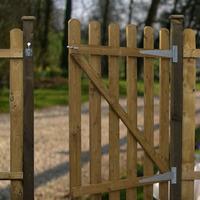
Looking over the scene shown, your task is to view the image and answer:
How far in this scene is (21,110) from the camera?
222 inches

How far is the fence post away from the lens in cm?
554

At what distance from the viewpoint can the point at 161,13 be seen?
42250 millimetres

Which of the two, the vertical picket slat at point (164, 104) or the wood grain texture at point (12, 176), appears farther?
the vertical picket slat at point (164, 104)

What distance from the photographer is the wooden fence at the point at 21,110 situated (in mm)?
5551

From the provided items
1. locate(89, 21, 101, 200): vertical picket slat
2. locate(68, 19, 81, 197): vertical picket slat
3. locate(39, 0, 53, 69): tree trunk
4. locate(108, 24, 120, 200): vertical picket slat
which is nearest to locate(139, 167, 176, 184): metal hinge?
locate(108, 24, 120, 200): vertical picket slat

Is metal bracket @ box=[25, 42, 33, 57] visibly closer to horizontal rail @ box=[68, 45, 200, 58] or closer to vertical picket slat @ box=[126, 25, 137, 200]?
horizontal rail @ box=[68, 45, 200, 58]

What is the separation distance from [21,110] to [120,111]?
37.7 inches

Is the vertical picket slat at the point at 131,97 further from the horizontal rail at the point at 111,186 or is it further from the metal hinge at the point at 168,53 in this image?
the metal hinge at the point at 168,53

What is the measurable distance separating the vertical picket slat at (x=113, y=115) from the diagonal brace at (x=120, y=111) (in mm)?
59

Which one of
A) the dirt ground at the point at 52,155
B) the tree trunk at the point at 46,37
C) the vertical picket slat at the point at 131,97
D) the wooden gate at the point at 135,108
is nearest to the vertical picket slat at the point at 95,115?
the wooden gate at the point at 135,108

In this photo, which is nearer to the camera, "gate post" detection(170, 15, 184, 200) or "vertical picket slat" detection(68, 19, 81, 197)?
"vertical picket slat" detection(68, 19, 81, 197)

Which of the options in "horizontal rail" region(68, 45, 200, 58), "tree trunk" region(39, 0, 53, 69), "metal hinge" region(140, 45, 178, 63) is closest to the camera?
"horizontal rail" region(68, 45, 200, 58)

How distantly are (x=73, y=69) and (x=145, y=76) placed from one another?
0.75 metres

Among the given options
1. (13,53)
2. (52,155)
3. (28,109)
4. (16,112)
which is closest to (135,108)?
(28,109)
